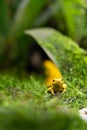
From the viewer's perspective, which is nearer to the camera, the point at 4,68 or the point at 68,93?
the point at 68,93

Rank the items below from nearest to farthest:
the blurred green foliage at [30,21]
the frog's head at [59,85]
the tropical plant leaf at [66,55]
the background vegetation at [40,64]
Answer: the background vegetation at [40,64] < the frog's head at [59,85] < the tropical plant leaf at [66,55] < the blurred green foliage at [30,21]

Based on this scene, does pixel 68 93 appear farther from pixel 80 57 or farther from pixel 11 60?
pixel 11 60

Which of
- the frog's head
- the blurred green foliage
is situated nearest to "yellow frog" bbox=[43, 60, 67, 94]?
the frog's head

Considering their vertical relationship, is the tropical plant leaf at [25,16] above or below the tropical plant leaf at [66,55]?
above

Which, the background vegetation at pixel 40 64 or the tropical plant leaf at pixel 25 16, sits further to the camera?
the tropical plant leaf at pixel 25 16

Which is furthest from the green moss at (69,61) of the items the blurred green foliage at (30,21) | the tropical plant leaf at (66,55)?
the blurred green foliage at (30,21)

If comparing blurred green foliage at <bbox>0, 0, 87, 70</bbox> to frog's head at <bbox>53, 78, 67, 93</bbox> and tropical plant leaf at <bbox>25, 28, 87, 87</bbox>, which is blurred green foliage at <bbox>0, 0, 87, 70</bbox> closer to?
tropical plant leaf at <bbox>25, 28, 87, 87</bbox>

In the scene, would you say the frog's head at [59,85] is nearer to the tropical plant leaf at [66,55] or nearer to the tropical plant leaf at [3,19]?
the tropical plant leaf at [66,55]

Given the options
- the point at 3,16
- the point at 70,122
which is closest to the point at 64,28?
the point at 3,16

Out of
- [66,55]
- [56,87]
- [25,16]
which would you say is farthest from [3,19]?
[56,87]
